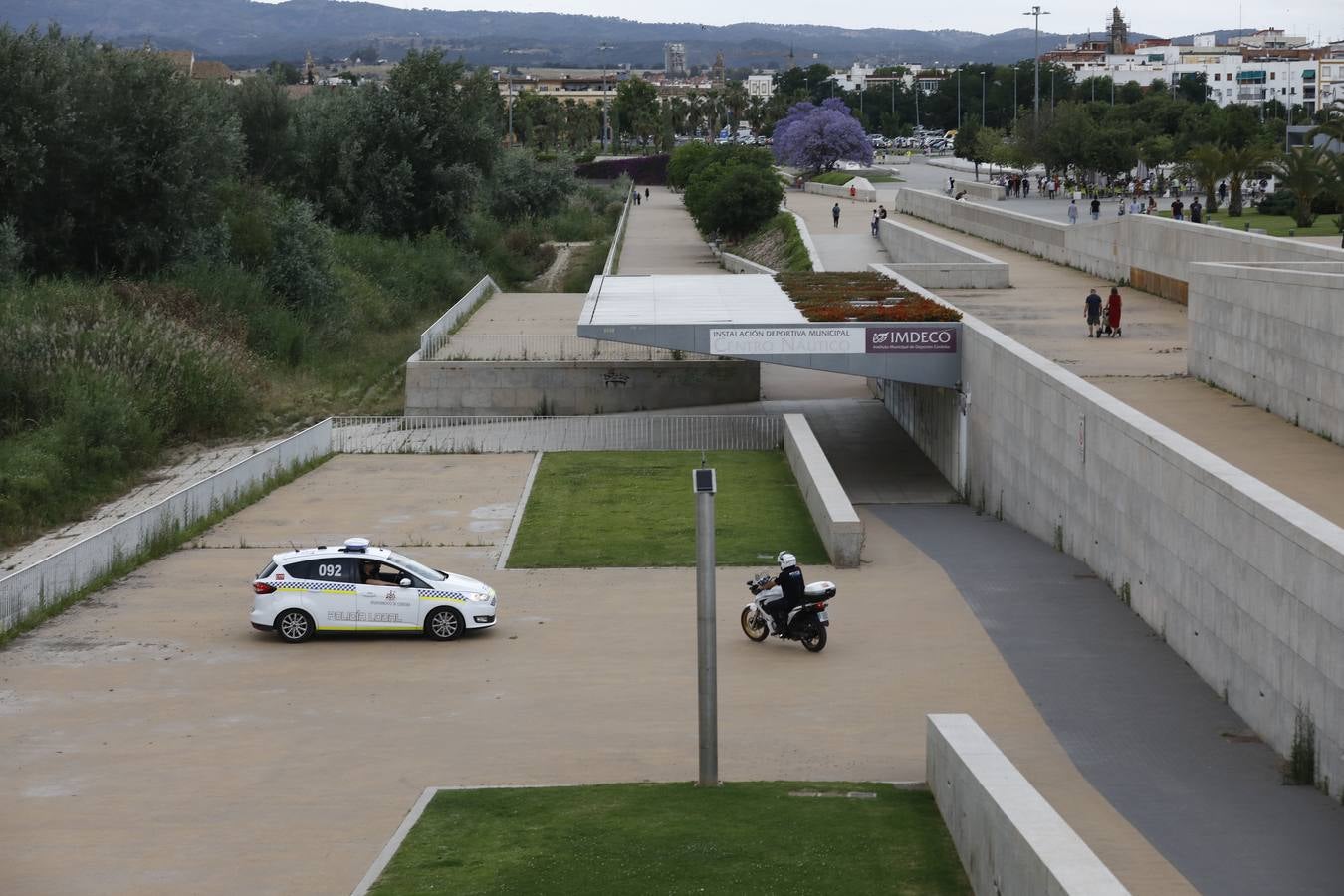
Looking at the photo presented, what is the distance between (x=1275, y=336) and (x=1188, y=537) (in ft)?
28.6

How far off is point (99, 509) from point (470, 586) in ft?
48.7

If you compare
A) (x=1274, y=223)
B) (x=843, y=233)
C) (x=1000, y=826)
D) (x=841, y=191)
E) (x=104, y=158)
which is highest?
(x=104, y=158)

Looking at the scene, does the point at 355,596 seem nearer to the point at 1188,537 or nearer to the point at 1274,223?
the point at 1188,537

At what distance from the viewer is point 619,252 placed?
8162 centimetres

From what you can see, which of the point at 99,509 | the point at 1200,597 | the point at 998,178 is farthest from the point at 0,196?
the point at 998,178

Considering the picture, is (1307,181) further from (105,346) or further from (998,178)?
(998,178)

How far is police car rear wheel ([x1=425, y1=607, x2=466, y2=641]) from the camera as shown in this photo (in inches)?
848

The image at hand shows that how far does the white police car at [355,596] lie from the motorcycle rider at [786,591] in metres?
3.98

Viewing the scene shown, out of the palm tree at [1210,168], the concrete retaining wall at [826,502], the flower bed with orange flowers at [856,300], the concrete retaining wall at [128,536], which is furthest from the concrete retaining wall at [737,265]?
the concrete retaining wall at [128,536]

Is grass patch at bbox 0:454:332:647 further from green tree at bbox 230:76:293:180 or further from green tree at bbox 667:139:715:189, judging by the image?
green tree at bbox 667:139:715:189

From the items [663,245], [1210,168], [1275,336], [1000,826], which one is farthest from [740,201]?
[1000,826]

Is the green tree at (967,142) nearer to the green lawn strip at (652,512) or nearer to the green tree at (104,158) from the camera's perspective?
the green tree at (104,158)

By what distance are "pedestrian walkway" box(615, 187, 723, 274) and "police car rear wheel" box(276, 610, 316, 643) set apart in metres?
50.6

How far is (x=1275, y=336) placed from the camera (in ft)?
85.4
